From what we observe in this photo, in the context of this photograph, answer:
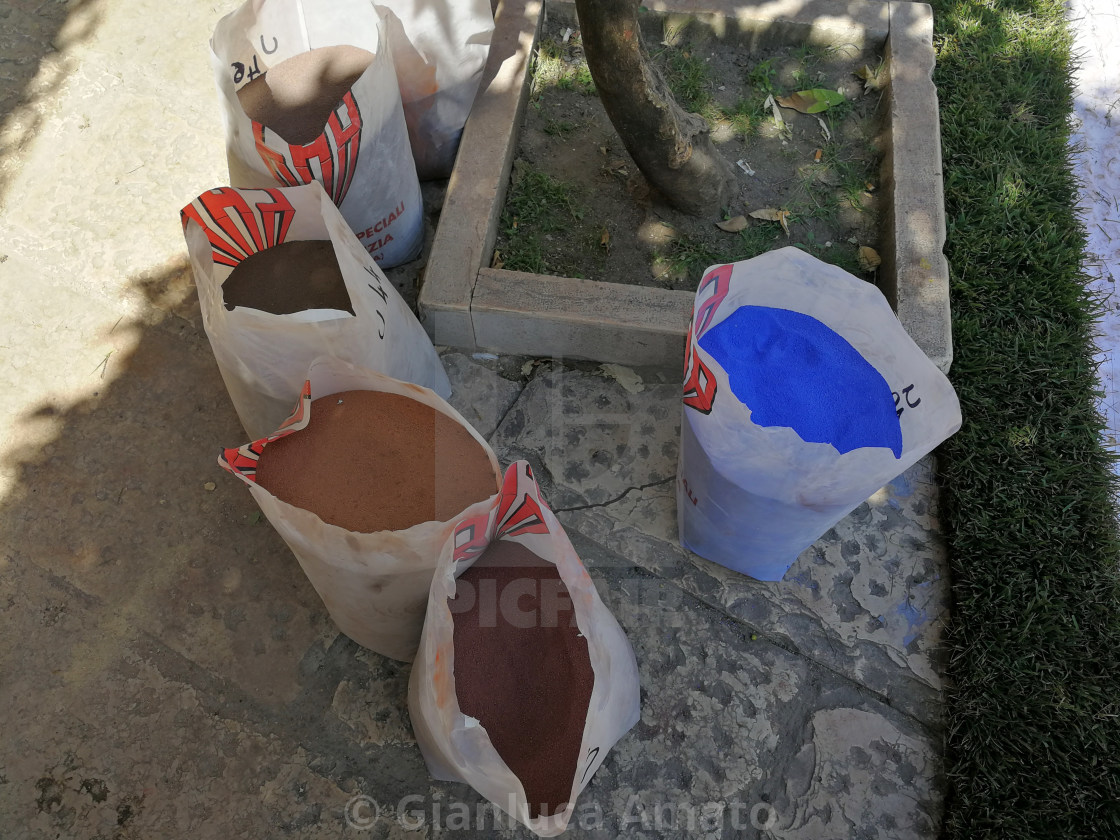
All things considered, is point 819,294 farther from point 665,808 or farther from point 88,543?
point 88,543

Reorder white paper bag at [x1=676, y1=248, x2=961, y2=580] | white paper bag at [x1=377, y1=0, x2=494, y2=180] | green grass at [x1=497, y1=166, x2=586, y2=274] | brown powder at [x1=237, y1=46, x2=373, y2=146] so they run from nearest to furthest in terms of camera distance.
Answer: white paper bag at [x1=676, y1=248, x2=961, y2=580] → brown powder at [x1=237, y1=46, x2=373, y2=146] → white paper bag at [x1=377, y1=0, x2=494, y2=180] → green grass at [x1=497, y1=166, x2=586, y2=274]

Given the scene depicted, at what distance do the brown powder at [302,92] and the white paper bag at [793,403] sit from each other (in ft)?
3.74

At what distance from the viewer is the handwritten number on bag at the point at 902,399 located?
1619 millimetres

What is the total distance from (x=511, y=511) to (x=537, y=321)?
75cm

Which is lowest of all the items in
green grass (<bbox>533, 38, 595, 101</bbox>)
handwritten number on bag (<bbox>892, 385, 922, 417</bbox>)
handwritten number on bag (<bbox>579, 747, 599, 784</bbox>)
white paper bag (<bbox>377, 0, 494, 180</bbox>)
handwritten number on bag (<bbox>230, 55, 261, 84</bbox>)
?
handwritten number on bag (<bbox>579, 747, 599, 784</bbox>)

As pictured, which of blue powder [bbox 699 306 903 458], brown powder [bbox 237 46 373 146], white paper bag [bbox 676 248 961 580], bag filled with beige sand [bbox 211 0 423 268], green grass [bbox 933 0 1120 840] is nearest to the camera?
white paper bag [bbox 676 248 961 580]

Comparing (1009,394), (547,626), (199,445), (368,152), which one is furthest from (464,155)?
(1009,394)

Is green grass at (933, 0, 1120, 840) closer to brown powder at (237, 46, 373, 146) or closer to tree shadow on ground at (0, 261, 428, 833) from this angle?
tree shadow on ground at (0, 261, 428, 833)

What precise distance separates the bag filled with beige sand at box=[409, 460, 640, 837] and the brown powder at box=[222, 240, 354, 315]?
0.67 meters

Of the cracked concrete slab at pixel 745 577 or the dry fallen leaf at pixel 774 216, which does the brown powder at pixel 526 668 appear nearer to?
the cracked concrete slab at pixel 745 577

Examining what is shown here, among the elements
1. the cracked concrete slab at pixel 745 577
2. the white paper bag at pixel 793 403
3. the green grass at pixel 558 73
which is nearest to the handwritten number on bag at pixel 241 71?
Answer: the green grass at pixel 558 73

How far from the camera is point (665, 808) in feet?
5.76

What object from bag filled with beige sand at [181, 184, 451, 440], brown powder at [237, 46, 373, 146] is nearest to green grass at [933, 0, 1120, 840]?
bag filled with beige sand at [181, 184, 451, 440]

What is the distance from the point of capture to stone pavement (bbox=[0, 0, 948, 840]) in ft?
5.80
